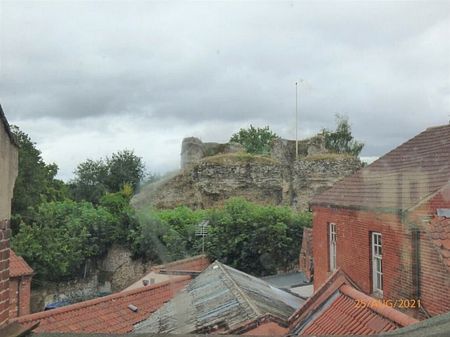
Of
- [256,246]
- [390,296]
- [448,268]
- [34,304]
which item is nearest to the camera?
[448,268]

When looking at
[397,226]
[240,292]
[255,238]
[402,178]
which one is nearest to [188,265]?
[255,238]

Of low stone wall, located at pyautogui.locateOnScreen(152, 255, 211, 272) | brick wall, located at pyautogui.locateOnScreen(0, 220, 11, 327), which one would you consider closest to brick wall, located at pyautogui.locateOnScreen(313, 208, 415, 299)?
brick wall, located at pyautogui.locateOnScreen(0, 220, 11, 327)

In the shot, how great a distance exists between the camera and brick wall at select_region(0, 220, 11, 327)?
2238 mm

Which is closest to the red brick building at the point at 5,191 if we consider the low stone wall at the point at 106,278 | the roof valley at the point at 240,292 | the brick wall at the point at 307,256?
the roof valley at the point at 240,292

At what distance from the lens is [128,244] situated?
66.9 ft

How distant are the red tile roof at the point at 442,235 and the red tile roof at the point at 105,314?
5677 mm

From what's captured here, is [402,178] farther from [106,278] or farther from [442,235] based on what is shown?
[106,278]

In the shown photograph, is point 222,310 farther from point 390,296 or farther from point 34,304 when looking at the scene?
point 34,304

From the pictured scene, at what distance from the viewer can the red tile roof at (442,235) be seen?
448 centimetres

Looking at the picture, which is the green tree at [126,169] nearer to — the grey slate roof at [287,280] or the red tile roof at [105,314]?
the red tile roof at [105,314]

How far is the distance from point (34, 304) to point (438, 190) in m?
15.6

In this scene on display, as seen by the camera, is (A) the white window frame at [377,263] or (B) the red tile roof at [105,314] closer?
Answer: (A) the white window frame at [377,263]

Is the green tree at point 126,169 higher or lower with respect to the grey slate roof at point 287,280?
higher

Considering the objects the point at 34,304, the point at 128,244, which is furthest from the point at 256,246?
the point at 34,304
